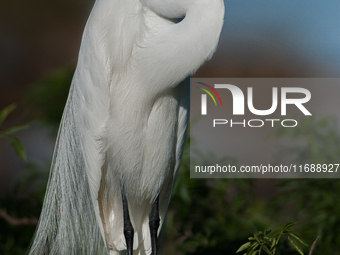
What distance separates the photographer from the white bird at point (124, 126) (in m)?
1.08

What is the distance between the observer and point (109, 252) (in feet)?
4.70

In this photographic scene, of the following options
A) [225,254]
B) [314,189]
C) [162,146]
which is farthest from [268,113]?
[162,146]

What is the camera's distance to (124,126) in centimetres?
124

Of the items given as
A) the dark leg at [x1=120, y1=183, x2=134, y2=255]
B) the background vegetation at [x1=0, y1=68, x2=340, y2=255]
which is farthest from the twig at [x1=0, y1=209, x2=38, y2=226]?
the dark leg at [x1=120, y1=183, x2=134, y2=255]

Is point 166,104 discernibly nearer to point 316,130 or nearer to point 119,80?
point 119,80

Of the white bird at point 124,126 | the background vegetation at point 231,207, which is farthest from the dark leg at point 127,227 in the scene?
the background vegetation at point 231,207

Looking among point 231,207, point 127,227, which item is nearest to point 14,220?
point 127,227

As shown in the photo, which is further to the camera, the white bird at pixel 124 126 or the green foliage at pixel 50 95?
the green foliage at pixel 50 95

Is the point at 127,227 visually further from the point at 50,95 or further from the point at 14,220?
the point at 50,95

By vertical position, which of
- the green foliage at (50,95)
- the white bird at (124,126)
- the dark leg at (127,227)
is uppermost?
the green foliage at (50,95)

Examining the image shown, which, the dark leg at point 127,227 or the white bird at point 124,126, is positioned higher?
the white bird at point 124,126

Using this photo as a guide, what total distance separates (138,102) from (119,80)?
4.0 inches

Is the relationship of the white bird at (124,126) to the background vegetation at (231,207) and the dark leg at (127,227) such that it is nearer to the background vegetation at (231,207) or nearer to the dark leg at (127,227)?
the dark leg at (127,227)

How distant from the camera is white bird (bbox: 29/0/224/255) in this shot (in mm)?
1076
